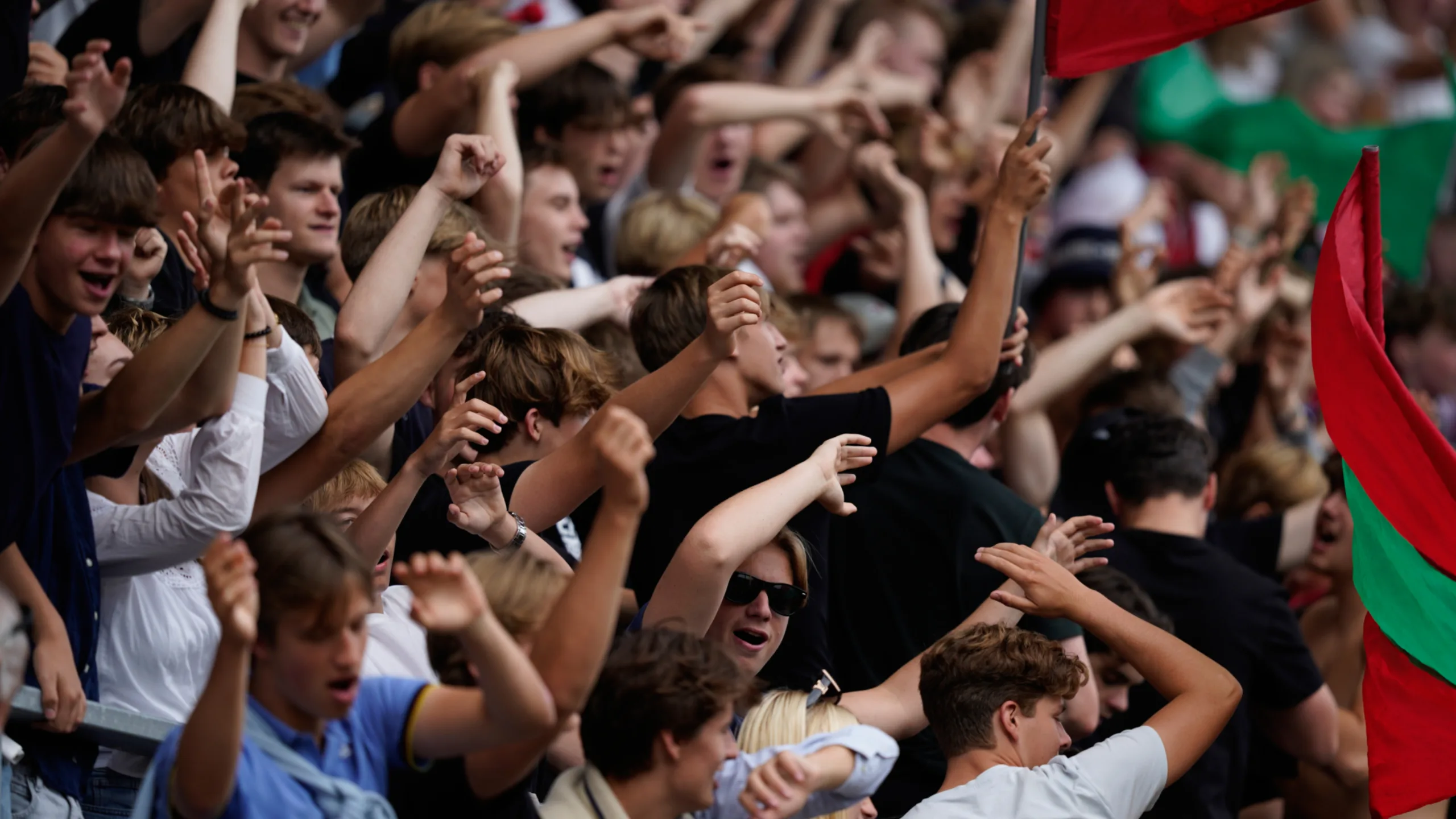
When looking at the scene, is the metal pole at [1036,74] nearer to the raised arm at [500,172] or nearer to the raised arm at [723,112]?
the raised arm at [500,172]

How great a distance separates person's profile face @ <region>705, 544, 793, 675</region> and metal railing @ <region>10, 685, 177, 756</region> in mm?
1104

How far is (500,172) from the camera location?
5.60 m

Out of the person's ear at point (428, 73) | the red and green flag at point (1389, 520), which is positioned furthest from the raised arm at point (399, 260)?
the red and green flag at point (1389, 520)

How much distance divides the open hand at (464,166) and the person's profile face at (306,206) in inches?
20.2

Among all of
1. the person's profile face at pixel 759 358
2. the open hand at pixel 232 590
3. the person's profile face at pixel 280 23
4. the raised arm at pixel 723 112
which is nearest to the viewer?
the open hand at pixel 232 590

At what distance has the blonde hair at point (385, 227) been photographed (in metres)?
5.07

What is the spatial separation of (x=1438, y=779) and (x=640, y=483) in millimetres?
2193

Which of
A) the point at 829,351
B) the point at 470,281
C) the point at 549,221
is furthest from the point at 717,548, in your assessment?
the point at 829,351

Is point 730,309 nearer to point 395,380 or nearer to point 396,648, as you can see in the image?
point 395,380

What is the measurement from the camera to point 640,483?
3070mm

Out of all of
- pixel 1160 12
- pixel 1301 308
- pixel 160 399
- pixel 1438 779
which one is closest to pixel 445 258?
pixel 160 399

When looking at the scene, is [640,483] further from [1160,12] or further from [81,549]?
[1160,12]

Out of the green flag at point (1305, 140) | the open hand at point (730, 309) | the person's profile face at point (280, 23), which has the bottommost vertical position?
the green flag at point (1305, 140)

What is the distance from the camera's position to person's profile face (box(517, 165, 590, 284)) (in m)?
6.20
